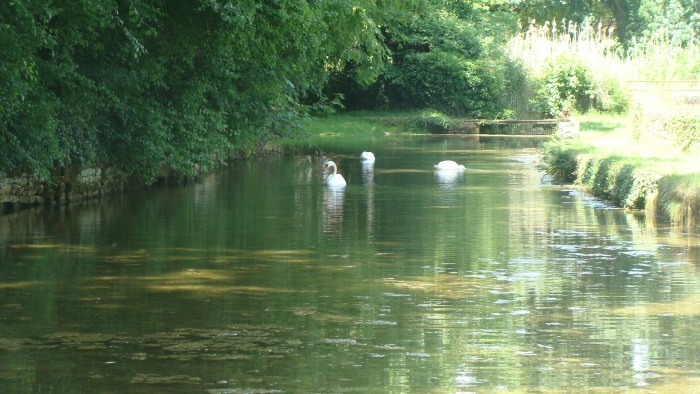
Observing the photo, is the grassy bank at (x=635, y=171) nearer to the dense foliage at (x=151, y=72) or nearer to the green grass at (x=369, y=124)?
the dense foliage at (x=151, y=72)

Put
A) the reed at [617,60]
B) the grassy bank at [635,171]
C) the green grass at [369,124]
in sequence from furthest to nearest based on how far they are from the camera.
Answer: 1. the green grass at [369,124]
2. the reed at [617,60]
3. the grassy bank at [635,171]

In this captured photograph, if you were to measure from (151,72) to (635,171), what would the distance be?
8.20 metres

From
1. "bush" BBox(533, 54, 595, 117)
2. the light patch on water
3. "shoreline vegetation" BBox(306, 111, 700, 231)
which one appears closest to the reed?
"bush" BBox(533, 54, 595, 117)

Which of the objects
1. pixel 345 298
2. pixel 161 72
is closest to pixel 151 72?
pixel 161 72

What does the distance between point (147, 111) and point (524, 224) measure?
6923mm

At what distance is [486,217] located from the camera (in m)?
18.0

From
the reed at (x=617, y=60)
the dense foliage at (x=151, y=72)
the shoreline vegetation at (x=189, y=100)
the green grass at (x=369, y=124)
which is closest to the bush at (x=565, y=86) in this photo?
the reed at (x=617, y=60)

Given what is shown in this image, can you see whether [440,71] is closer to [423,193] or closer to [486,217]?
[423,193]

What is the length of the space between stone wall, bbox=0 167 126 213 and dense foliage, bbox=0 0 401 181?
41cm

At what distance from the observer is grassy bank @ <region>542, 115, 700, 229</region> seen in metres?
16.6

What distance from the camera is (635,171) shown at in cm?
1862

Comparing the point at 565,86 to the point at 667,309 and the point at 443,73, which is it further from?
the point at 667,309

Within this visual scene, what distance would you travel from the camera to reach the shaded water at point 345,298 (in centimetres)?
800

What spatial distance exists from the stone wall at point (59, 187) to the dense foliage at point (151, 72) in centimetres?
41
